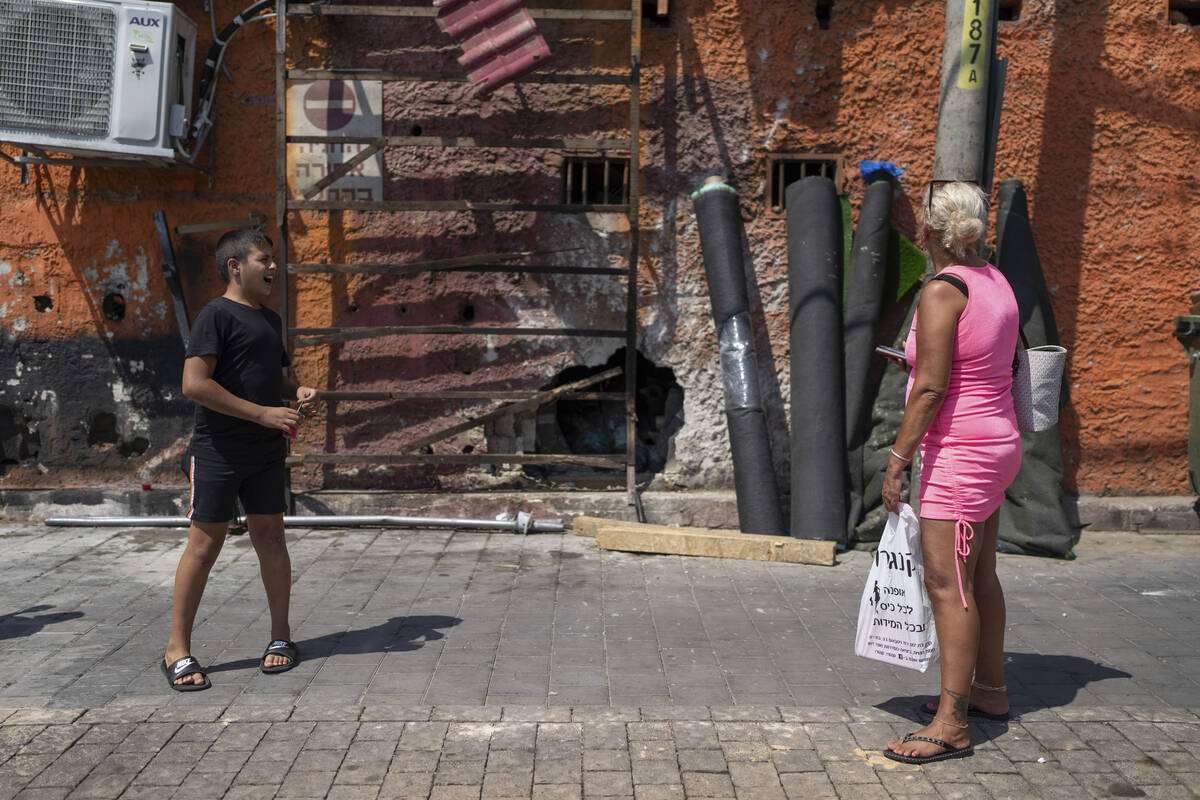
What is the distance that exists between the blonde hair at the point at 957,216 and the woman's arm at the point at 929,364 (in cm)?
18

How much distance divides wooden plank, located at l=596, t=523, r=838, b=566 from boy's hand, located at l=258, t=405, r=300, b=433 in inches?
105

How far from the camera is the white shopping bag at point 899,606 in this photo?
3570 millimetres

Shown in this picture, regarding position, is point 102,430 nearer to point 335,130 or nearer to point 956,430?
point 335,130

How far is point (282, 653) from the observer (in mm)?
4223

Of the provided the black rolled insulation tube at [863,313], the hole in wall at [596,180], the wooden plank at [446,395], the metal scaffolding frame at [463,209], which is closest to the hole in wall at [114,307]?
the metal scaffolding frame at [463,209]

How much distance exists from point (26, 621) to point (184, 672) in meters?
1.36

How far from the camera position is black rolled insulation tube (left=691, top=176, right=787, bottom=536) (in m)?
6.58

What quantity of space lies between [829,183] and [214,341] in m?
4.18

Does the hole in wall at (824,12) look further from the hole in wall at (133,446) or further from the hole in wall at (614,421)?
the hole in wall at (133,446)

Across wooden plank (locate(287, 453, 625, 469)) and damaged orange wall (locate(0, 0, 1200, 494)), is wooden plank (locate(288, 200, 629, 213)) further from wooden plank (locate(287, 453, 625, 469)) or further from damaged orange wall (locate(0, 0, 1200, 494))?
wooden plank (locate(287, 453, 625, 469))

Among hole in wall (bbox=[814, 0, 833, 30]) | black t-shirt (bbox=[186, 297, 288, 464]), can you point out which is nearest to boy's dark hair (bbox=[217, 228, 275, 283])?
black t-shirt (bbox=[186, 297, 288, 464])

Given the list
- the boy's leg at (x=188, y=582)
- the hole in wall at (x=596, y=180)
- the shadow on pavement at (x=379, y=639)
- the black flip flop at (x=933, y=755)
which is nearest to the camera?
the black flip flop at (x=933, y=755)

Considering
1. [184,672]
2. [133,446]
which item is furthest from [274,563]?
[133,446]

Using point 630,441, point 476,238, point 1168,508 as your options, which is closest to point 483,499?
point 630,441
